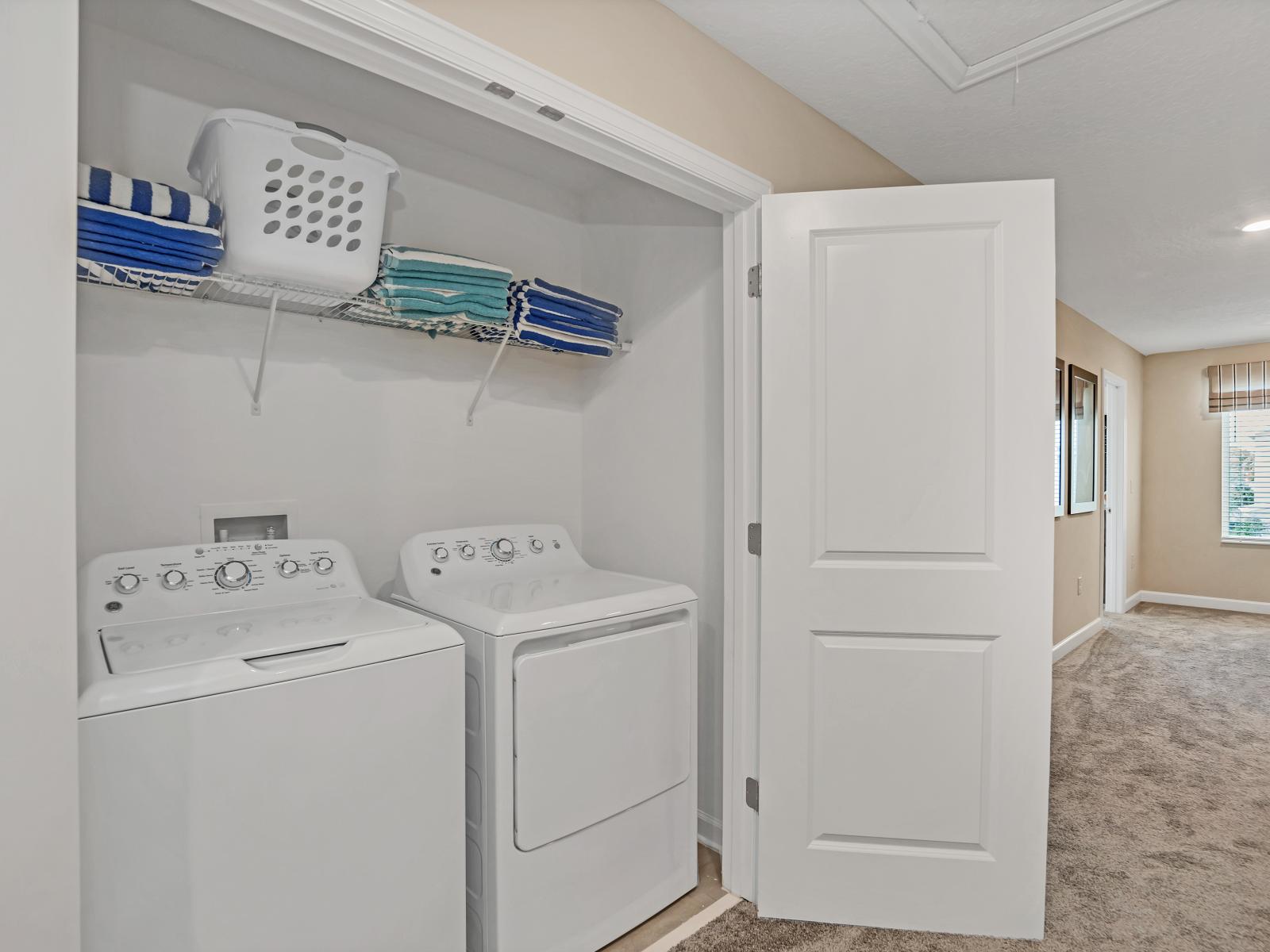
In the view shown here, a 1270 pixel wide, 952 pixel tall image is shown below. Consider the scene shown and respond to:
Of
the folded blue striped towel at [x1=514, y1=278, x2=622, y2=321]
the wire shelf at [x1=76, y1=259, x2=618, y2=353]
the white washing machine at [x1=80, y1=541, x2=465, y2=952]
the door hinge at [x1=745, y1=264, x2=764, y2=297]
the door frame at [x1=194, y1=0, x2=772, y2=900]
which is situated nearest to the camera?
the white washing machine at [x1=80, y1=541, x2=465, y2=952]

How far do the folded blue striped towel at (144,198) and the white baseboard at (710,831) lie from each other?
6.99 feet

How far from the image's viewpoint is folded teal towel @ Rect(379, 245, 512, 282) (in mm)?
1812

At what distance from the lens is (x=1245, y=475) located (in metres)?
6.34

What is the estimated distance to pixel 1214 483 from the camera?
254 inches

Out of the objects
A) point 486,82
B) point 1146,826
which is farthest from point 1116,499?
point 486,82

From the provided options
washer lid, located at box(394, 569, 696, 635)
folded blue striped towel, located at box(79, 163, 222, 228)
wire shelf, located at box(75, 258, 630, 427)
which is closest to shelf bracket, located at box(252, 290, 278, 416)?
wire shelf, located at box(75, 258, 630, 427)

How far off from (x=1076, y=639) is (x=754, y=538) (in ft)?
13.8

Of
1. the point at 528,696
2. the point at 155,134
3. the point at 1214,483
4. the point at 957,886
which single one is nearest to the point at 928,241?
the point at 528,696

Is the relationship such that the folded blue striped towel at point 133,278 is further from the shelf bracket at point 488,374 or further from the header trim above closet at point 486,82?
the shelf bracket at point 488,374

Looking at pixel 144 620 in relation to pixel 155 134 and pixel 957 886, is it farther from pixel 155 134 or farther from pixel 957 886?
pixel 957 886

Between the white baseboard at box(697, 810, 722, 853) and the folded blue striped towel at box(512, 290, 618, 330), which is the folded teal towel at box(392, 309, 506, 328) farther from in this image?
the white baseboard at box(697, 810, 722, 853)

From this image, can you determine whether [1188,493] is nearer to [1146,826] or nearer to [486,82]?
[1146,826]

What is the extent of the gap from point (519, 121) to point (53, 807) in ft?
4.61

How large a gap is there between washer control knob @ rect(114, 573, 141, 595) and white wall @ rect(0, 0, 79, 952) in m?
0.73
